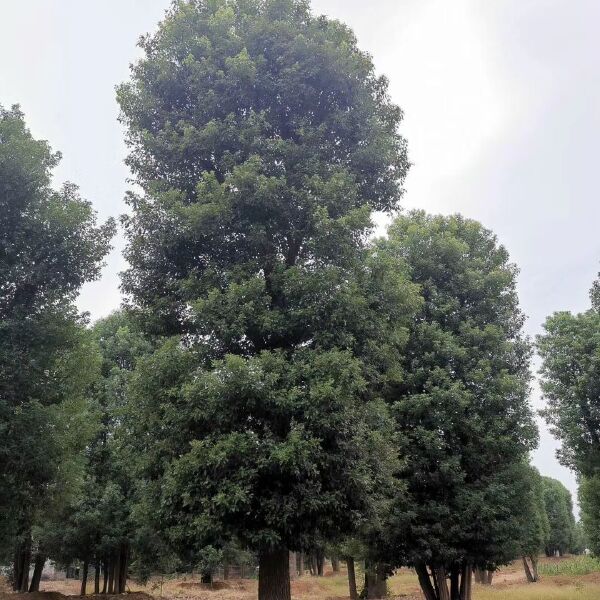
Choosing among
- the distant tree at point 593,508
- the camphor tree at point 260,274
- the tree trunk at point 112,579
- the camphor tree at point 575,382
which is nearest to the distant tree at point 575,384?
the camphor tree at point 575,382

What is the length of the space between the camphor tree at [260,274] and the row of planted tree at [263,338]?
0.14 ft

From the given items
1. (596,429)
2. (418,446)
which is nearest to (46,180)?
(418,446)

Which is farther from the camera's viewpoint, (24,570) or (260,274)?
(24,570)

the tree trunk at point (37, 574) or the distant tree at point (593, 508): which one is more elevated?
the distant tree at point (593, 508)

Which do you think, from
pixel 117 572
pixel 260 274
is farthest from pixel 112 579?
pixel 260 274

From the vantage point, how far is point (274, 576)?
803cm

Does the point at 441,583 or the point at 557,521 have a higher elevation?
the point at 441,583

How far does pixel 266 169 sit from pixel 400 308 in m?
3.59

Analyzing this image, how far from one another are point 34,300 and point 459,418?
10674 millimetres

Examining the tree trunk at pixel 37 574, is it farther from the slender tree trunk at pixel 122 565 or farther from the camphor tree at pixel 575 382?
the camphor tree at pixel 575 382

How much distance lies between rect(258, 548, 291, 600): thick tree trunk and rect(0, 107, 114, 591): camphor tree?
212 inches

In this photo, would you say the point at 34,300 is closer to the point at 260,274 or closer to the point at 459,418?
the point at 260,274

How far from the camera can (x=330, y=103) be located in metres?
10.7

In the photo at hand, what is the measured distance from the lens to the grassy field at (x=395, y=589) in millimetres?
23234
